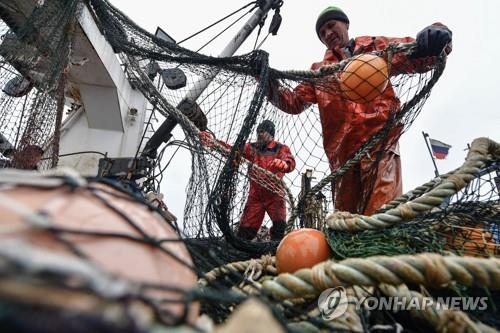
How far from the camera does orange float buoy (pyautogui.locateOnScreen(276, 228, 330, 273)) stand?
1.20 meters

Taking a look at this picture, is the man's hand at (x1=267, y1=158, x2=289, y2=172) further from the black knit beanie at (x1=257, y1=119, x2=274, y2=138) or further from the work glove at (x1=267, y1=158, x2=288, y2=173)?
the black knit beanie at (x1=257, y1=119, x2=274, y2=138)

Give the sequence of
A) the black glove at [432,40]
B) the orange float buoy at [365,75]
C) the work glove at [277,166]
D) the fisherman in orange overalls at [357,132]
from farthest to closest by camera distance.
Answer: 1. the work glove at [277,166]
2. the fisherman in orange overalls at [357,132]
3. the orange float buoy at [365,75]
4. the black glove at [432,40]

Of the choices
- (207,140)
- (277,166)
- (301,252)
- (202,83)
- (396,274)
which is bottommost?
(396,274)

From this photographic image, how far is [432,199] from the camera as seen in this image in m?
1.17

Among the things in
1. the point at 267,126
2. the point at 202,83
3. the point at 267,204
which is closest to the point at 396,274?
the point at 267,126

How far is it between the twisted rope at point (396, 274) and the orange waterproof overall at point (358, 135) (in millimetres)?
1810

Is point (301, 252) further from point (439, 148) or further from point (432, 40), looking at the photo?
point (439, 148)

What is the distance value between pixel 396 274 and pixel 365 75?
1.63 meters

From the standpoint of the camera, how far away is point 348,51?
2961 mm

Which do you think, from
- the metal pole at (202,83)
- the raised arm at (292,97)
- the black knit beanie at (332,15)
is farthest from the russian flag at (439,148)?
the raised arm at (292,97)

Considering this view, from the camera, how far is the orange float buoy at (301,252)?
120 cm

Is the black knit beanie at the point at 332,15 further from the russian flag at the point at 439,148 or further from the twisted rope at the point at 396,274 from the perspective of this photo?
the russian flag at the point at 439,148

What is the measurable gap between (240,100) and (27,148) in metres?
1.42

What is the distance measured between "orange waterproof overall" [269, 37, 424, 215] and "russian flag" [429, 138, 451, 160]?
767 centimetres
